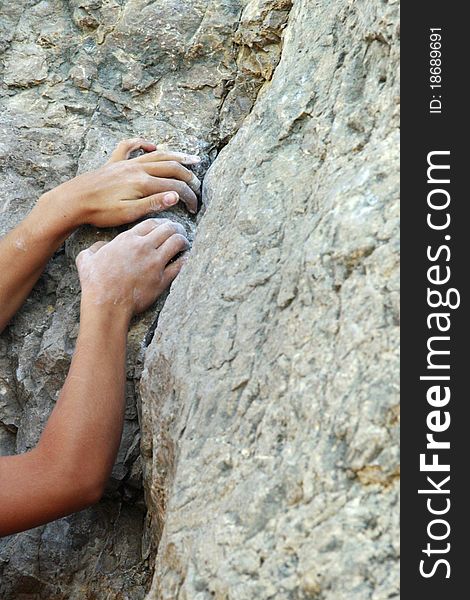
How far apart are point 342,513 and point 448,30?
2.43 ft

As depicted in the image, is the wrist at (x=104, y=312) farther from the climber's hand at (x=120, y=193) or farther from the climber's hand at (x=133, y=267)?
the climber's hand at (x=120, y=193)

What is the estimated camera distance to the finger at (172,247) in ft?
6.46

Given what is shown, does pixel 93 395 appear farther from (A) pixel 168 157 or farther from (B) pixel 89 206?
(A) pixel 168 157

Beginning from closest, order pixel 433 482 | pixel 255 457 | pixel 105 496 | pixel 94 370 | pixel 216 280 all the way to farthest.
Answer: pixel 433 482, pixel 255 457, pixel 216 280, pixel 94 370, pixel 105 496

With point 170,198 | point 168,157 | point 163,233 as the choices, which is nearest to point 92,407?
point 163,233

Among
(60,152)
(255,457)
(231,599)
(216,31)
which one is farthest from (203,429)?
(216,31)

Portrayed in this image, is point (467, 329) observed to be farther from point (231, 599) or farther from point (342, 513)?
point (231, 599)

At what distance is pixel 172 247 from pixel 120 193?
0.62 feet

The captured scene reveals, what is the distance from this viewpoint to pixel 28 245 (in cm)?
211

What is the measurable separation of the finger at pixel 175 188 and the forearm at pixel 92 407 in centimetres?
36

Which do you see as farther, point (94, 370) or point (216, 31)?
point (216, 31)

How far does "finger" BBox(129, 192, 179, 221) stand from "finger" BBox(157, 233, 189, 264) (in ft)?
0.31

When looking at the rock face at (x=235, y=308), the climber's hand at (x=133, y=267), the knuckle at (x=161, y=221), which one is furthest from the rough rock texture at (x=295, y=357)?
the knuckle at (x=161, y=221)

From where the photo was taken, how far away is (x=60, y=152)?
2.38 metres
